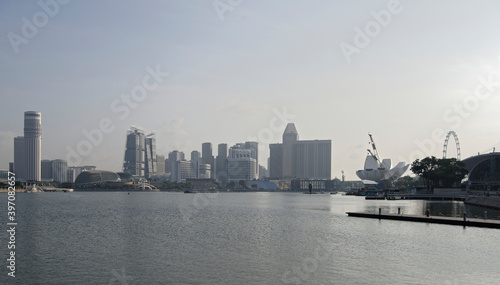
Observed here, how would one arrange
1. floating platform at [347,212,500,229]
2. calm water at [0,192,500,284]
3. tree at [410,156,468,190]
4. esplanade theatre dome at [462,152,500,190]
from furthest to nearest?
1. esplanade theatre dome at [462,152,500,190]
2. tree at [410,156,468,190]
3. floating platform at [347,212,500,229]
4. calm water at [0,192,500,284]

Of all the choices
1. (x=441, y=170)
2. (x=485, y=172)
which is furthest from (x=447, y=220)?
(x=485, y=172)

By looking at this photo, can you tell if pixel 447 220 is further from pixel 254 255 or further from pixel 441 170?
pixel 441 170

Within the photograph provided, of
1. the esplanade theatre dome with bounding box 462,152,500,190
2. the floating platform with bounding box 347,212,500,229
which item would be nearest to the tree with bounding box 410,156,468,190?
the esplanade theatre dome with bounding box 462,152,500,190

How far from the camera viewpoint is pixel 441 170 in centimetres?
16088

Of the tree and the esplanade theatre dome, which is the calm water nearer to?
the tree

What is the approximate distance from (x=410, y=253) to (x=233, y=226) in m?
26.2

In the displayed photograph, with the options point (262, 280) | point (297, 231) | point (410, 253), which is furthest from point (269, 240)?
point (262, 280)

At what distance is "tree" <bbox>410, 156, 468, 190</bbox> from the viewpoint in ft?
522

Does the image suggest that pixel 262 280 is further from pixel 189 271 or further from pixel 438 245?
pixel 438 245

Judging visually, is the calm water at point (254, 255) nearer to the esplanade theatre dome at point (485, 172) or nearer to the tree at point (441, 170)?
the tree at point (441, 170)

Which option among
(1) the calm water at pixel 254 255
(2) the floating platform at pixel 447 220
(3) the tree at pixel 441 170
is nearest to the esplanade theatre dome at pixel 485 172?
(3) the tree at pixel 441 170

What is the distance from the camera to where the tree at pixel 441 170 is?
159250 mm

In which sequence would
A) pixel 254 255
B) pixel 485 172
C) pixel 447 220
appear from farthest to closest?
pixel 485 172 → pixel 447 220 → pixel 254 255

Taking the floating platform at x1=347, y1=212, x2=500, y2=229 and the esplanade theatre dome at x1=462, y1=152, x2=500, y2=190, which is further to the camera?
the esplanade theatre dome at x1=462, y1=152, x2=500, y2=190
